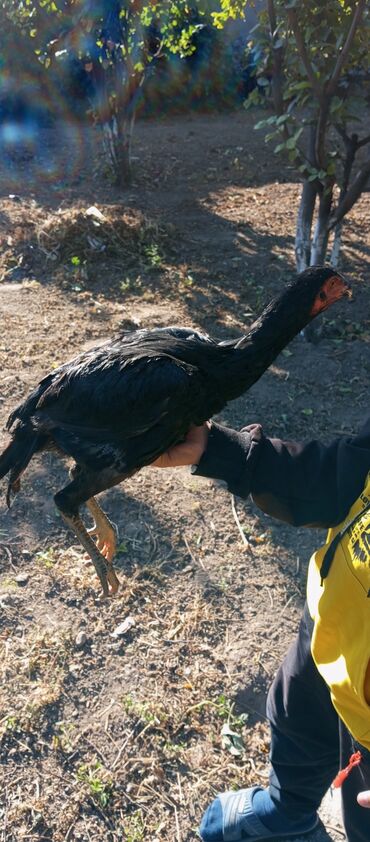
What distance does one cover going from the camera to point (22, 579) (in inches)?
154

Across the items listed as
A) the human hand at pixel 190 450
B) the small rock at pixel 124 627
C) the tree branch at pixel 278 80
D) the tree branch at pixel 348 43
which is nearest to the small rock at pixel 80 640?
the small rock at pixel 124 627

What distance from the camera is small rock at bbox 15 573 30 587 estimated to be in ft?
12.7

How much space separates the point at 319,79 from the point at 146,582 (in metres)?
4.21

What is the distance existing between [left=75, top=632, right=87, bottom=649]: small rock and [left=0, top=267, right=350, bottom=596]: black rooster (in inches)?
20.8

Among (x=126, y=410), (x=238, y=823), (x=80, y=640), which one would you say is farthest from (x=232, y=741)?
(x=126, y=410)

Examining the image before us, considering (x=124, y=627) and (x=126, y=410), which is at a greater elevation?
(x=126, y=410)

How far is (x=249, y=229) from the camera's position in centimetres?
868

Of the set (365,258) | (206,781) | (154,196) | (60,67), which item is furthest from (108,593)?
(60,67)

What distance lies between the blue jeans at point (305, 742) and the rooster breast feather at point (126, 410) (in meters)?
0.91

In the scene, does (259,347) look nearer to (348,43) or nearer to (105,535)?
(105,535)

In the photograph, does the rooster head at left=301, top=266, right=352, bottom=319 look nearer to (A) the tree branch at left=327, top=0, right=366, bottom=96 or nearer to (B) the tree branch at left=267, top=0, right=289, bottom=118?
(A) the tree branch at left=327, top=0, right=366, bottom=96

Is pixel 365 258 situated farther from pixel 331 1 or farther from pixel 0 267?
pixel 0 267

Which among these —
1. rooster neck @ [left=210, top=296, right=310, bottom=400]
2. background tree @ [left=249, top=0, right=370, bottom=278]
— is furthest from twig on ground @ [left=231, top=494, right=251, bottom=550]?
background tree @ [left=249, top=0, right=370, bottom=278]

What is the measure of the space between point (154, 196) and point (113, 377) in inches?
305
